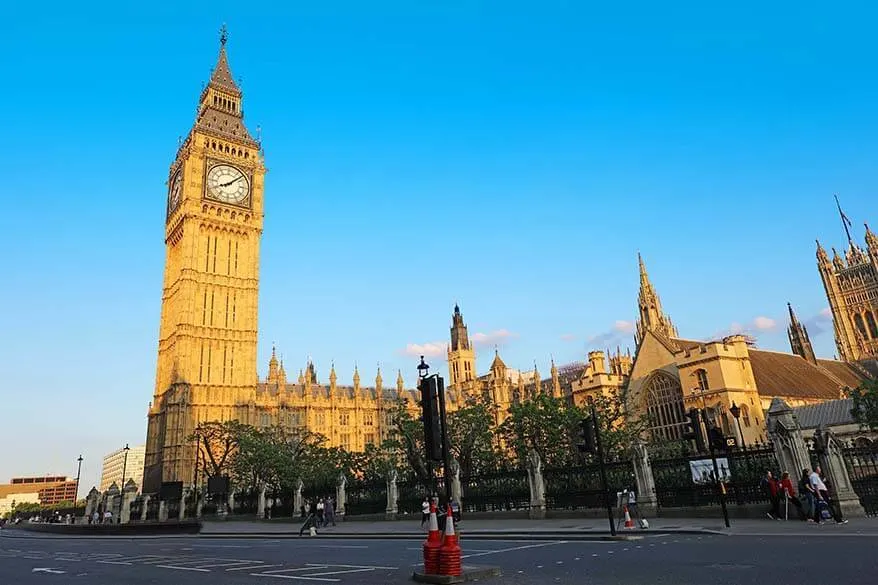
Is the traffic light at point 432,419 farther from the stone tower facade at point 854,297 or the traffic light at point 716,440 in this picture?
the stone tower facade at point 854,297

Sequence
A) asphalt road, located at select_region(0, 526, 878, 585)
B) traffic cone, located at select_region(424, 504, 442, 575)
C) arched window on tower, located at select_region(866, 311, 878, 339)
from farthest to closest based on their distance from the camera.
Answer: arched window on tower, located at select_region(866, 311, 878, 339)
traffic cone, located at select_region(424, 504, 442, 575)
asphalt road, located at select_region(0, 526, 878, 585)

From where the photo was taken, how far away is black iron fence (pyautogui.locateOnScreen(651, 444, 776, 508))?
17594 mm

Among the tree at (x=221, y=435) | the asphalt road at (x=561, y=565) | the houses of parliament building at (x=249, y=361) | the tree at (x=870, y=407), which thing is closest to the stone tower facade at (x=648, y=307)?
the houses of parliament building at (x=249, y=361)

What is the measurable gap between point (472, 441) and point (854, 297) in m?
91.9

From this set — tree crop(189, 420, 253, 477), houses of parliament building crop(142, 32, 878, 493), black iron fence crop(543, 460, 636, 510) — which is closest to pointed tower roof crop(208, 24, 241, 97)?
houses of parliament building crop(142, 32, 878, 493)

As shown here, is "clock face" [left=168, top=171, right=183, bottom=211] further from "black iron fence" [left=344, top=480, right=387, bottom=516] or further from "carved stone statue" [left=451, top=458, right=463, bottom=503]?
"carved stone statue" [left=451, top=458, right=463, bottom=503]

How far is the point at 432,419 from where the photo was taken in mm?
9422

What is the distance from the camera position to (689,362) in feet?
166

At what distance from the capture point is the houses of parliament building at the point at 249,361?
5272 centimetres

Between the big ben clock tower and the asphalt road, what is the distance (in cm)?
5308

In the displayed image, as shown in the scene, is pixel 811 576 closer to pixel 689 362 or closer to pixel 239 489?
pixel 689 362

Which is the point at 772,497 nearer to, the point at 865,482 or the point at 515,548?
the point at 865,482

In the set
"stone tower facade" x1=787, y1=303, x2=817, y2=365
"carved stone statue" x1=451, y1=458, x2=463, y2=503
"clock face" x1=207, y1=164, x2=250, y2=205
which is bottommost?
"carved stone statue" x1=451, y1=458, x2=463, y2=503

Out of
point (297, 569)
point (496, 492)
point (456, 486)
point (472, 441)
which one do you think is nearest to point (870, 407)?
point (472, 441)
